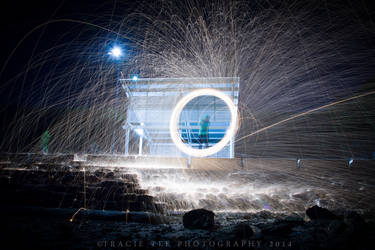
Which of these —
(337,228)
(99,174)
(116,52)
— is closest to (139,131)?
(116,52)

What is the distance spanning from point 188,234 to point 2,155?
7449 millimetres

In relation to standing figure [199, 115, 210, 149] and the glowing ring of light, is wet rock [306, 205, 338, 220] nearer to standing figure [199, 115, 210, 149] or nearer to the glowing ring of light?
the glowing ring of light

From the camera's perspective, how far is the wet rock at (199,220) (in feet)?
10.4

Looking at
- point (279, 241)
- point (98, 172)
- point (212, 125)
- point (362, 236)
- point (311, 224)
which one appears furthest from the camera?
point (212, 125)

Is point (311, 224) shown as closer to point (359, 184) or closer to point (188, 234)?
point (188, 234)

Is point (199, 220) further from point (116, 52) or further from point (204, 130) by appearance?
point (116, 52)

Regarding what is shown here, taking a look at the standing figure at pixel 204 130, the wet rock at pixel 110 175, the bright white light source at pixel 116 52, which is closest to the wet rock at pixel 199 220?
the wet rock at pixel 110 175

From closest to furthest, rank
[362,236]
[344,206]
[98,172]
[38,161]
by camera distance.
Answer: [362,236] → [344,206] → [98,172] → [38,161]

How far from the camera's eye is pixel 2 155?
21.9 feet

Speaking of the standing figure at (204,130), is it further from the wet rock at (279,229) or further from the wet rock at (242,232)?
the wet rock at (242,232)

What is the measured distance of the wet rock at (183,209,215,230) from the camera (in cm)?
318

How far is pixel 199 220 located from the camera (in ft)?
10.6

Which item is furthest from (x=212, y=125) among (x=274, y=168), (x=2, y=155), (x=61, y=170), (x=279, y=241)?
(x=2, y=155)

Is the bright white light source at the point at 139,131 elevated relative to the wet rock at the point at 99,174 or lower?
elevated
